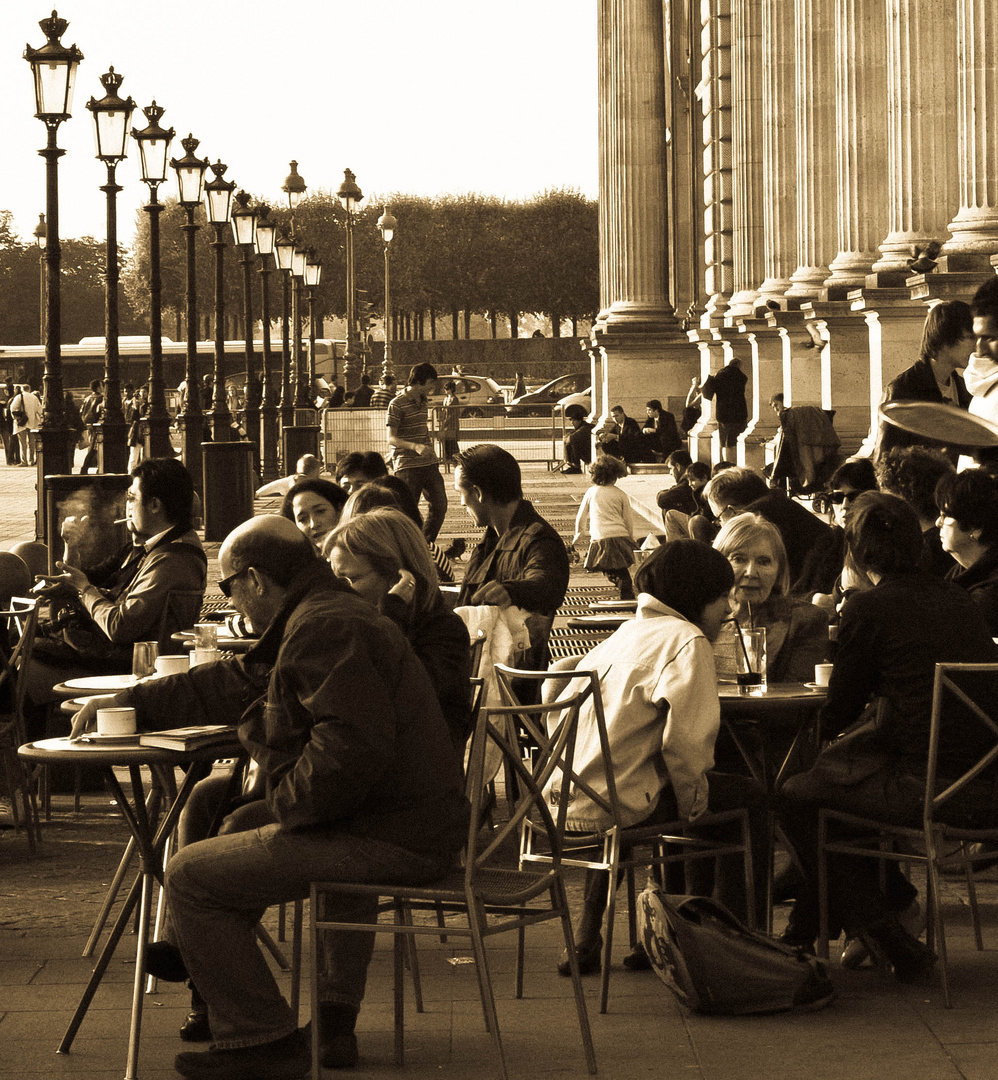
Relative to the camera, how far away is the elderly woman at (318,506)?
807 cm

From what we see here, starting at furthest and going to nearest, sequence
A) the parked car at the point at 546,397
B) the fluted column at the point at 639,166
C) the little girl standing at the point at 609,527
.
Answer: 1. the parked car at the point at 546,397
2. the fluted column at the point at 639,166
3. the little girl standing at the point at 609,527

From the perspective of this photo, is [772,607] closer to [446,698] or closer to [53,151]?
[446,698]

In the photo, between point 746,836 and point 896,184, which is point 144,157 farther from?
point 746,836

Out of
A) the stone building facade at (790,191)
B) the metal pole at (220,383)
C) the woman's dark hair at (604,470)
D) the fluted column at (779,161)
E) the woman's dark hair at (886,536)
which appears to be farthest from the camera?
the fluted column at (779,161)

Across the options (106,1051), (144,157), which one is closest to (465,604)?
(106,1051)

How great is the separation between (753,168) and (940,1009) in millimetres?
24220

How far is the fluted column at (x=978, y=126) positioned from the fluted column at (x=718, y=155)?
14.8 metres

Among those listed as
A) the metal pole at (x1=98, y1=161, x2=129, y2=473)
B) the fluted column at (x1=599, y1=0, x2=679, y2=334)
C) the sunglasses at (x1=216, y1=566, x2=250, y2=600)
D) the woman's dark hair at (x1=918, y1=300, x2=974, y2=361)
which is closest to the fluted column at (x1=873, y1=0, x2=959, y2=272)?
the metal pole at (x1=98, y1=161, x2=129, y2=473)

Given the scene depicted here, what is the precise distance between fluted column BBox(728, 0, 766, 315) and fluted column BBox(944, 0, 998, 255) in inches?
514

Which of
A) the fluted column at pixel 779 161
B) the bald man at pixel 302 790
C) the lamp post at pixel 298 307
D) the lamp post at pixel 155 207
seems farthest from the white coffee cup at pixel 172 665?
the lamp post at pixel 298 307

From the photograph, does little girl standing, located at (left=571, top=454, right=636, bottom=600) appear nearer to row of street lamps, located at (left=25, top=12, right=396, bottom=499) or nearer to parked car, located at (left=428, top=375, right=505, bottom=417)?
row of street lamps, located at (left=25, top=12, right=396, bottom=499)

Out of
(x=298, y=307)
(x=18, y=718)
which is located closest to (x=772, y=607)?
(x=18, y=718)

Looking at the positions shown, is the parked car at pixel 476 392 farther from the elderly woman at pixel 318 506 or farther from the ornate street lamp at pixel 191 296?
the elderly woman at pixel 318 506

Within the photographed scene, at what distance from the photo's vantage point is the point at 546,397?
6338cm
